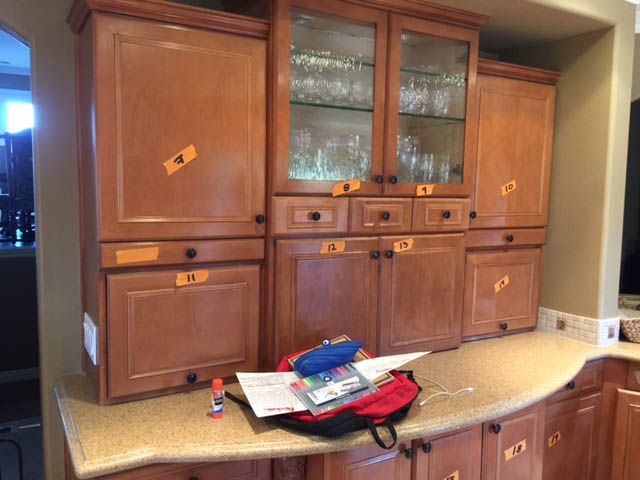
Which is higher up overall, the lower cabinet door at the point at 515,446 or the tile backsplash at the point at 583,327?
the tile backsplash at the point at 583,327

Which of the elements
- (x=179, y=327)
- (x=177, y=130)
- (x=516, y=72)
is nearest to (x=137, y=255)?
(x=179, y=327)

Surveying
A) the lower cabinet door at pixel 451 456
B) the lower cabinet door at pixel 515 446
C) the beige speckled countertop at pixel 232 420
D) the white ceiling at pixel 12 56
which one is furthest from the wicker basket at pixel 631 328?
the white ceiling at pixel 12 56

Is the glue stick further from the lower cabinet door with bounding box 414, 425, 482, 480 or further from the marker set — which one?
the lower cabinet door with bounding box 414, 425, 482, 480

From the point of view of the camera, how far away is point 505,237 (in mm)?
2436

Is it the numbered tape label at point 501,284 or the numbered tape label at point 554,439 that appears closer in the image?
the numbered tape label at point 554,439

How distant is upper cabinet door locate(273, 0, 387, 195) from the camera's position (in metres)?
1.79

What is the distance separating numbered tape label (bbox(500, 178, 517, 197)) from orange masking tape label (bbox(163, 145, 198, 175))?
A: 1.47 meters

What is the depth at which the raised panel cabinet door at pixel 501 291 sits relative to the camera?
7.76 ft

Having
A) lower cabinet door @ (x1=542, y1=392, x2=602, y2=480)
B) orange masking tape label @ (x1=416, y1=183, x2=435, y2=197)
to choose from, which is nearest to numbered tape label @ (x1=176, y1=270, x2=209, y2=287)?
orange masking tape label @ (x1=416, y1=183, x2=435, y2=197)

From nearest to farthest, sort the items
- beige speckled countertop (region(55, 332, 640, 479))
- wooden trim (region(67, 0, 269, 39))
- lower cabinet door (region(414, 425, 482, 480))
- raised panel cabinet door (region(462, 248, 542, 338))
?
beige speckled countertop (region(55, 332, 640, 479))
wooden trim (region(67, 0, 269, 39))
lower cabinet door (region(414, 425, 482, 480))
raised panel cabinet door (region(462, 248, 542, 338))

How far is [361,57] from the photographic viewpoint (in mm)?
1936

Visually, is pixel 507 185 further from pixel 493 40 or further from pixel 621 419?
pixel 621 419

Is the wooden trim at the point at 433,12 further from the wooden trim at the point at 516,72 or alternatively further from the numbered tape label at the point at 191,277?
the numbered tape label at the point at 191,277

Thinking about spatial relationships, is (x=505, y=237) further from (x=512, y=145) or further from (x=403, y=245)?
(x=403, y=245)
